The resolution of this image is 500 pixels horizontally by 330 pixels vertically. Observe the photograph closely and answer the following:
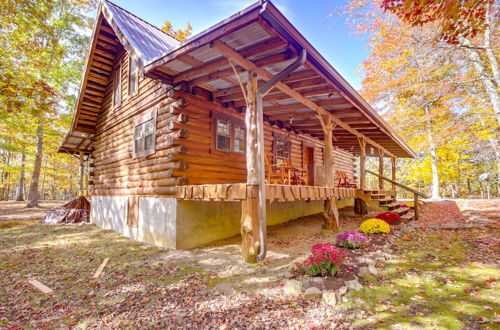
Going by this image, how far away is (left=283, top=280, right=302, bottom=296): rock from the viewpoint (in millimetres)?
3797

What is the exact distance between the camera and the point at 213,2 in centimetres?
1069

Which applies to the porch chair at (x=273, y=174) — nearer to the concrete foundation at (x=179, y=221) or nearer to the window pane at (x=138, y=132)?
the concrete foundation at (x=179, y=221)

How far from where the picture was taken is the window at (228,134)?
27.0 feet

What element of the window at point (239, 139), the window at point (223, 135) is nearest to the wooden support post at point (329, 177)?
the window at point (239, 139)

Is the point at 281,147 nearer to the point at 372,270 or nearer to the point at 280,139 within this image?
the point at 280,139

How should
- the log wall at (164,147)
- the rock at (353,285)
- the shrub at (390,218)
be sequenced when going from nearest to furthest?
1. the rock at (353,285)
2. the log wall at (164,147)
3. the shrub at (390,218)

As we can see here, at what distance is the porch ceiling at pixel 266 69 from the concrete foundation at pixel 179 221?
11.5 feet

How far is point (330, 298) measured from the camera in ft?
11.3

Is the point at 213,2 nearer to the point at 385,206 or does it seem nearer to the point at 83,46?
the point at 385,206

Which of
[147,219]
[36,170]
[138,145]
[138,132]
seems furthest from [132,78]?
[36,170]

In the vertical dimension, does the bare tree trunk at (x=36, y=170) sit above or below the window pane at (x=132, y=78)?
below

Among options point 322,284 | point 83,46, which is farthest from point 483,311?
point 83,46

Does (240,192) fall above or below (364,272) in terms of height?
above

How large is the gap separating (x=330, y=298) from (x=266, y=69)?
499 cm
